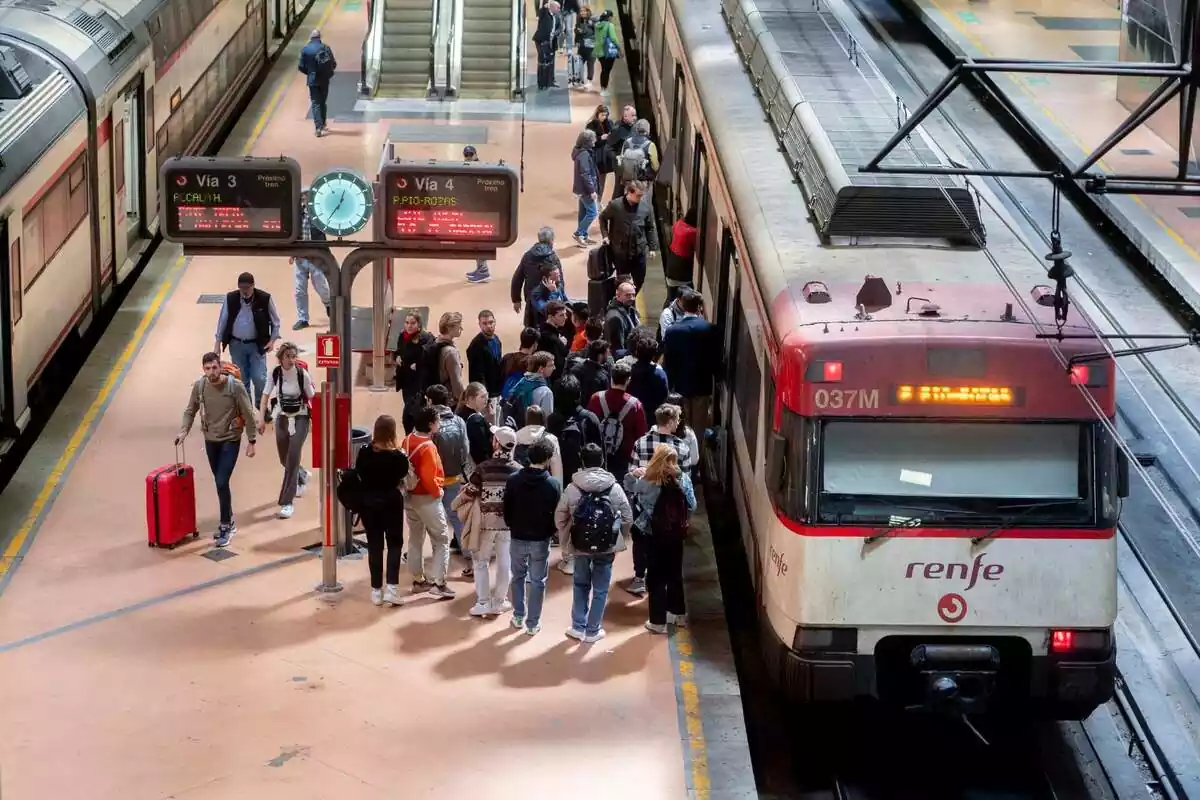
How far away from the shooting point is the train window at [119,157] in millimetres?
20423

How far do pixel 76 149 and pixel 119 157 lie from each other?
2.25m

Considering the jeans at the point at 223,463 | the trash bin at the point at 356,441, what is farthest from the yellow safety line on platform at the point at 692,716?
the jeans at the point at 223,463

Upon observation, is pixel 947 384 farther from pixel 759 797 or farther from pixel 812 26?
pixel 812 26

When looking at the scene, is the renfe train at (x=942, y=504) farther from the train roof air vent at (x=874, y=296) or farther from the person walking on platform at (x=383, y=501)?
the person walking on platform at (x=383, y=501)

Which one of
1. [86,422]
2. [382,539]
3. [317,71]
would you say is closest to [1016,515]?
[382,539]

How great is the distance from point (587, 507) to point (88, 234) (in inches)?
325

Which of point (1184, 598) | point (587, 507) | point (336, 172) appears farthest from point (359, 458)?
point (1184, 598)

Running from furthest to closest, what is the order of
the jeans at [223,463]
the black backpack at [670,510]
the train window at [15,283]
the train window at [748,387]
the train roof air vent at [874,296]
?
the train window at [15,283], the jeans at [223,463], the train window at [748,387], the black backpack at [670,510], the train roof air vent at [874,296]

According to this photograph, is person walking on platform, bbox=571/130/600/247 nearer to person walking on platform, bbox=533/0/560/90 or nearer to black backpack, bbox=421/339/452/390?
black backpack, bbox=421/339/452/390

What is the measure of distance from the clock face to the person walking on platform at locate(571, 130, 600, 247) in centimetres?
834

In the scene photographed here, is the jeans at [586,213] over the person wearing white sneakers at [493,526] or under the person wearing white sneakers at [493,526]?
over

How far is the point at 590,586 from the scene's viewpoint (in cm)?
1384

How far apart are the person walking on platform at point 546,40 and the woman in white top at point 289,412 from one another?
706 inches

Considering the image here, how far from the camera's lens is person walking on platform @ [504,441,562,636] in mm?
13383
